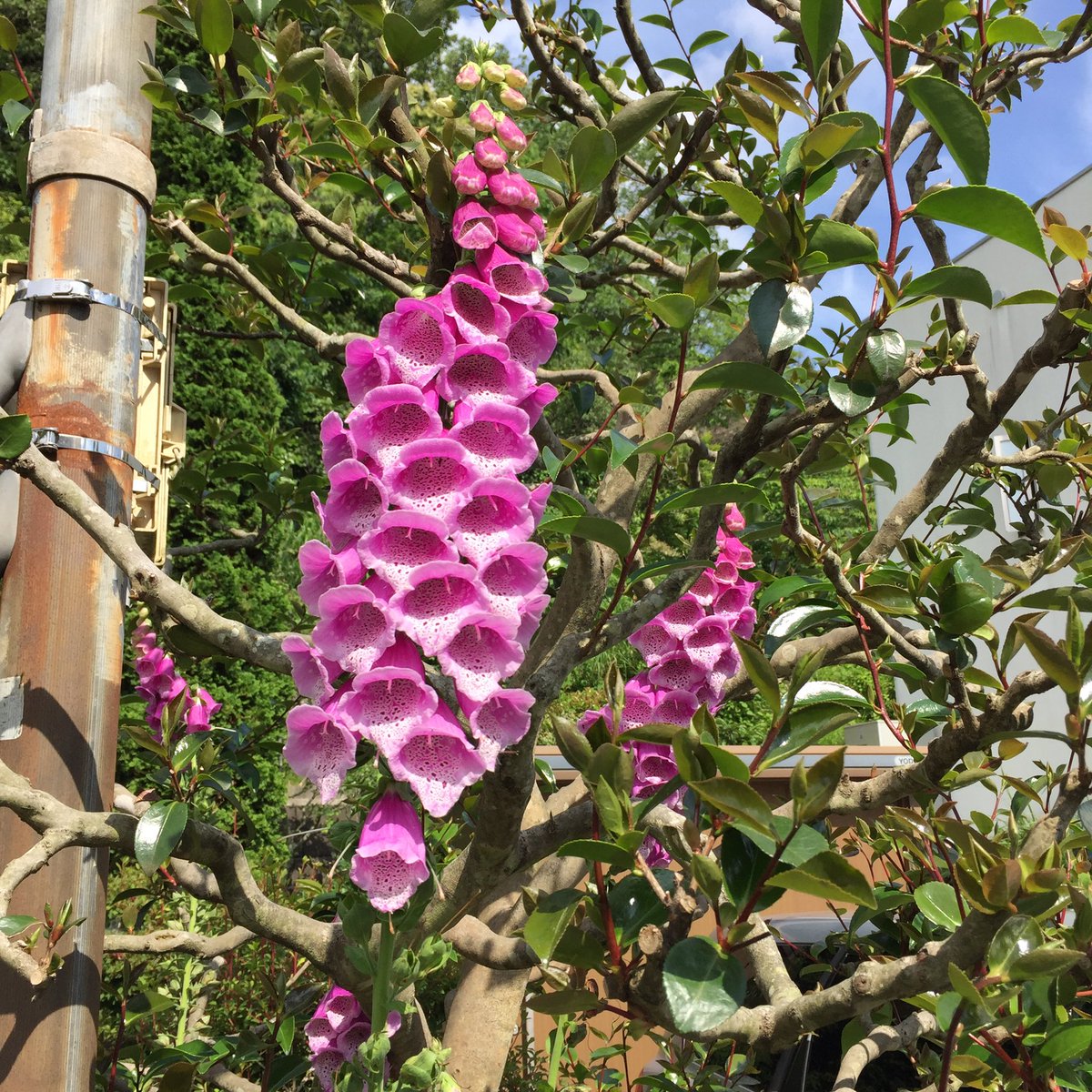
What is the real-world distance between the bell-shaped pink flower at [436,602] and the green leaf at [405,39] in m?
0.94

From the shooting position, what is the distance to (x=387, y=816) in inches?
38.1

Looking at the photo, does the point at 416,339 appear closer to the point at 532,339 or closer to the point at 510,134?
the point at 532,339

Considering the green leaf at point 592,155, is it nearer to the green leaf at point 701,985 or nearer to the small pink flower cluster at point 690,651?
the small pink flower cluster at point 690,651

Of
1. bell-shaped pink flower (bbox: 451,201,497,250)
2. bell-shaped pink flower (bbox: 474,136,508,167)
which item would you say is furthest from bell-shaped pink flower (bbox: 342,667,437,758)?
bell-shaped pink flower (bbox: 474,136,508,167)

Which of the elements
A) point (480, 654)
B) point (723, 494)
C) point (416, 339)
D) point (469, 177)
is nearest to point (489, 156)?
point (469, 177)

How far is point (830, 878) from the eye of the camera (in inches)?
32.3

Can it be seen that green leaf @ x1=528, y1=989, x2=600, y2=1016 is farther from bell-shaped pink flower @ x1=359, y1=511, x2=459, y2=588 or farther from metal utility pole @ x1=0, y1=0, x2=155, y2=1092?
metal utility pole @ x1=0, y1=0, x2=155, y2=1092

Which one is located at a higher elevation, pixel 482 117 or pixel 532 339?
pixel 482 117

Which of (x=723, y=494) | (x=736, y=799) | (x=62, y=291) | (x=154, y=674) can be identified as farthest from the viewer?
(x=154, y=674)

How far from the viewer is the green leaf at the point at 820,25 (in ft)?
3.29

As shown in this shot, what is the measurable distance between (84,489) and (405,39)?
2.87 feet

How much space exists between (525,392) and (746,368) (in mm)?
262

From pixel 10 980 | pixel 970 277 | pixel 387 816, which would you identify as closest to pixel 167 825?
pixel 387 816

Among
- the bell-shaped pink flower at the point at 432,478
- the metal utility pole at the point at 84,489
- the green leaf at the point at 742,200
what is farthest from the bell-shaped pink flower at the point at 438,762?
the metal utility pole at the point at 84,489
